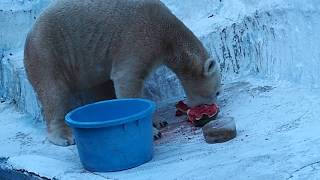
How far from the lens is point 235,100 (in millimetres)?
4918

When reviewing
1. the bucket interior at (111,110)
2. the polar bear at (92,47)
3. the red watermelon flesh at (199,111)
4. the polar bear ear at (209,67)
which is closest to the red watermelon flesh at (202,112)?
the red watermelon flesh at (199,111)

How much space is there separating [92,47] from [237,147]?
4.86 feet

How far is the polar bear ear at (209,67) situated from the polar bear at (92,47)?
33 centimetres

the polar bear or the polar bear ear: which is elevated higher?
the polar bear

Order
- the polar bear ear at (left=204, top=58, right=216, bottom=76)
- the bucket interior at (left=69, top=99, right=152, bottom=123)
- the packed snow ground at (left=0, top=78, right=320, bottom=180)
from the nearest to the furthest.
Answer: the packed snow ground at (left=0, top=78, right=320, bottom=180) < the bucket interior at (left=69, top=99, right=152, bottom=123) < the polar bear ear at (left=204, top=58, right=216, bottom=76)

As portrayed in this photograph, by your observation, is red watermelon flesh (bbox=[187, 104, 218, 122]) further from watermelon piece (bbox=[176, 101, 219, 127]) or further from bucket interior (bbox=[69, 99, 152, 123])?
bucket interior (bbox=[69, 99, 152, 123])

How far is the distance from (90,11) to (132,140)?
1.38 metres

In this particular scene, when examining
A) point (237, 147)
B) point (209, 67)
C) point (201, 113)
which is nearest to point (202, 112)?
point (201, 113)

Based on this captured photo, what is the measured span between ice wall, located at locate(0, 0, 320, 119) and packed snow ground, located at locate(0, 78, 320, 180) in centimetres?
27

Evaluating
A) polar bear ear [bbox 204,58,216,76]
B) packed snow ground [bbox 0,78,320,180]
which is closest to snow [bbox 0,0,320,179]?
packed snow ground [bbox 0,78,320,180]

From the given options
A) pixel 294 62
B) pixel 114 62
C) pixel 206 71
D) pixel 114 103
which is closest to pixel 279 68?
pixel 294 62

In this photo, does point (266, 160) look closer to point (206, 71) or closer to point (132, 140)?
point (132, 140)

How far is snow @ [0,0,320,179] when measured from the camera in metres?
3.54

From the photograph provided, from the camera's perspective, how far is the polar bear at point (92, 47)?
4527 millimetres
